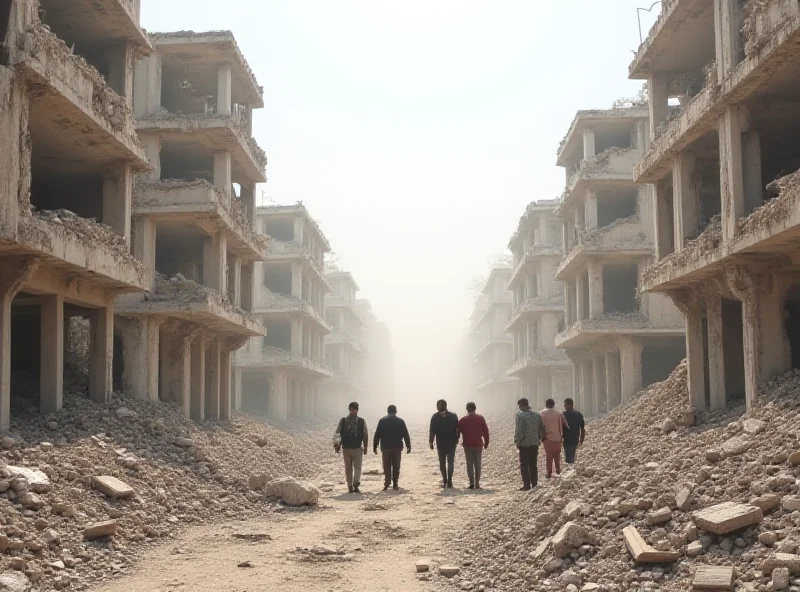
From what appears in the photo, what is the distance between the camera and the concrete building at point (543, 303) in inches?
1594

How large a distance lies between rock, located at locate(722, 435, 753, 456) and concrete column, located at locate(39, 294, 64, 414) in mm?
11847

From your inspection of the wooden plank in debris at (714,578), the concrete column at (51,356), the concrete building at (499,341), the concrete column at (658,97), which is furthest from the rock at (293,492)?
the concrete building at (499,341)

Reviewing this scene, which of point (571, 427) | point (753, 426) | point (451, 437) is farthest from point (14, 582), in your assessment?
point (571, 427)

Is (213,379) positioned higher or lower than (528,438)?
higher

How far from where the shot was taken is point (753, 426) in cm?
1095

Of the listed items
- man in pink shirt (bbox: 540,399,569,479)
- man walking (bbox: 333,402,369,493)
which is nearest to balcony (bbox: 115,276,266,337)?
man walking (bbox: 333,402,369,493)

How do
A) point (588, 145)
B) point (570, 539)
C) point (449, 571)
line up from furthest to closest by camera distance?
point (588, 145)
point (449, 571)
point (570, 539)

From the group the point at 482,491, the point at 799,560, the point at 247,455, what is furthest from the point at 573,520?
the point at 247,455

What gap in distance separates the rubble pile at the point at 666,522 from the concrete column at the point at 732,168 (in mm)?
3123

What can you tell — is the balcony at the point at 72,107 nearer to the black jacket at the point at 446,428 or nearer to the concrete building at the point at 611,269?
the black jacket at the point at 446,428

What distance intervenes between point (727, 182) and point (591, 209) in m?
15.4

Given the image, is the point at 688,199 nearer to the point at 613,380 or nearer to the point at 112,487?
the point at 112,487

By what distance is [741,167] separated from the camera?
14133mm

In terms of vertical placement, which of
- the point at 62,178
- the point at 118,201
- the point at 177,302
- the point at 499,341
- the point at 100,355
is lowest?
the point at 100,355
